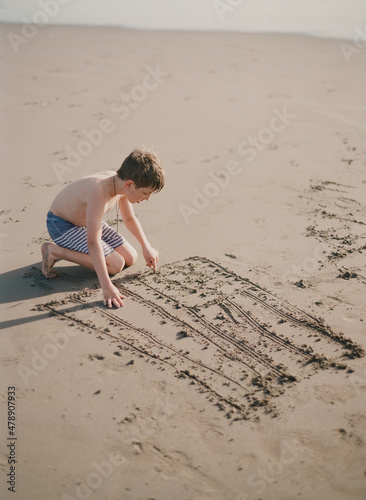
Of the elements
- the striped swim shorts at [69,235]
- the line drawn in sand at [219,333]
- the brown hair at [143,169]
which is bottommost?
the line drawn in sand at [219,333]

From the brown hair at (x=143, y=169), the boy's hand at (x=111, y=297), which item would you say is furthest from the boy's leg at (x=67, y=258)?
the brown hair at (x=143, y=169)

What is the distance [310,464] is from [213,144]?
428cm

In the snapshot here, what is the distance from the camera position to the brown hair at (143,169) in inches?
134

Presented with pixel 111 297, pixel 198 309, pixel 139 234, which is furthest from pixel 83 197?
pixel 198 309

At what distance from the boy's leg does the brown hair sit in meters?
0.70

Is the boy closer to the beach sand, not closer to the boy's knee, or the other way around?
the boy's knee

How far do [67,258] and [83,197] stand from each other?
0.48 meters

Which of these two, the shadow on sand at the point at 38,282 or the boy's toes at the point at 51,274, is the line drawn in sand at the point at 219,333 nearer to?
the shadow on sand at the point at 38,282

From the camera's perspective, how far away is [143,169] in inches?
133

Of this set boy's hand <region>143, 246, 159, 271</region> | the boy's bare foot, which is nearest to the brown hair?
boy's hand <region>143, 246, 159, 271</region>

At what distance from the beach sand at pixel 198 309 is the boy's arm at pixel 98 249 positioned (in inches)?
4.2

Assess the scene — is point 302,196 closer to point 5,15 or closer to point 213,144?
point 213,144

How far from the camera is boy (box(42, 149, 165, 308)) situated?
3.45 metres

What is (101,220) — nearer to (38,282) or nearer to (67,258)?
(67,258)
